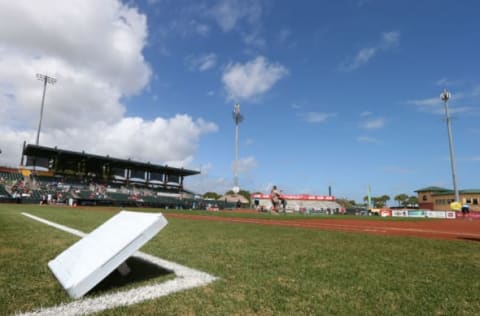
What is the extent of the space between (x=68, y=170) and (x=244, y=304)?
61.3 metres

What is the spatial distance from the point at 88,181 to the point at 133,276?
193ft

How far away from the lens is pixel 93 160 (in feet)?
178

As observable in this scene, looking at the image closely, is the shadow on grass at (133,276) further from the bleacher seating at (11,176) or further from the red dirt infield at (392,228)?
the bleacher seating at (11,176)

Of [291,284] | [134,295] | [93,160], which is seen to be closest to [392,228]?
[291,284]

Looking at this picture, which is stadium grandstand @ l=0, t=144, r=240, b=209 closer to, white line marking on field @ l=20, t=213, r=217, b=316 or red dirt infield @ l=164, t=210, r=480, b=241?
red dirt infield @ l=164, t=210, r=480, b=241

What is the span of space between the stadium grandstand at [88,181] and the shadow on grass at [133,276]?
3891 cm

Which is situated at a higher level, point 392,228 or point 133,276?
point 133,276

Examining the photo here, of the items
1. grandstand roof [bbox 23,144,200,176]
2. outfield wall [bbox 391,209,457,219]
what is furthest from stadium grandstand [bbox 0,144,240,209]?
outfield wall [bbox 391,209,457,219]

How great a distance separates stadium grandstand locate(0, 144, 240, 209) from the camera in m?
39.7

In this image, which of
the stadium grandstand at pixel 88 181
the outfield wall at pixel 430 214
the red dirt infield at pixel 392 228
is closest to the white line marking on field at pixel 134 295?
the red dirt infield at pixel 392 228

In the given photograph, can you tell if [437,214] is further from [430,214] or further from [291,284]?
[291,284]

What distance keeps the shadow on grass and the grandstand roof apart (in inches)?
2102

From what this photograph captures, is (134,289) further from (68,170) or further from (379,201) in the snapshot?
(379,201)

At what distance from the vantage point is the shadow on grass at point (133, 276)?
2.36 metres
